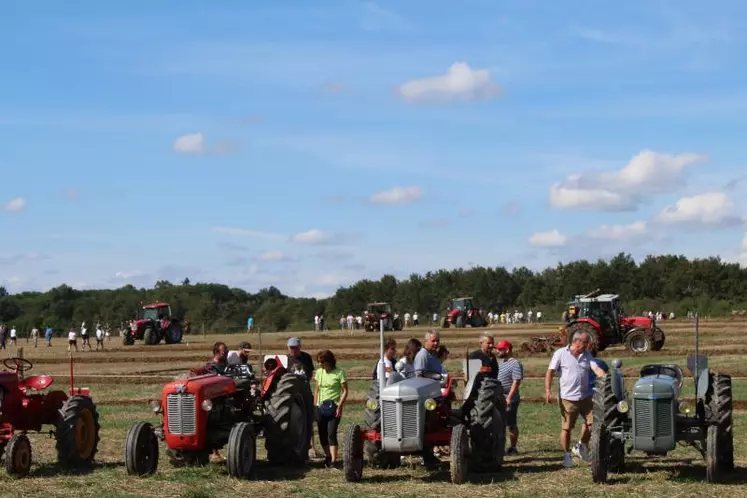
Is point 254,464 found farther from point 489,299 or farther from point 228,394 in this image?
point 489,299

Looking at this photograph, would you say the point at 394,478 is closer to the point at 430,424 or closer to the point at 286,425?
the point at 430,424

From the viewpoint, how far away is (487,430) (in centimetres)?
1262

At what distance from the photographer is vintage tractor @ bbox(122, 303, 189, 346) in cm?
5303

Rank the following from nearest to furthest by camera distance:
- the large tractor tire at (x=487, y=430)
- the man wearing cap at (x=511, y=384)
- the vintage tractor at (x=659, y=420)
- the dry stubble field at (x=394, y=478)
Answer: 1. the dry stubble field at (x=394, y=478)
2. the vintage tractor at (x=659, y=420)
3. the large tractor tire at (x=487, y=430)
4. the man wearing cap at (x=511, y=384)

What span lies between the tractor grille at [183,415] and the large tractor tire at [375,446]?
6.29ft

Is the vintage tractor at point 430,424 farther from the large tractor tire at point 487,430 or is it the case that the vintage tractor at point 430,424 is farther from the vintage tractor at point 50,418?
the vintage tractor at point 50,418

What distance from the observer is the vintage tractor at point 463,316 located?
62.1 metres

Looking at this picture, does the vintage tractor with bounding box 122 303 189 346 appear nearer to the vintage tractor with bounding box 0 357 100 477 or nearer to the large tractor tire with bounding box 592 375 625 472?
the vintage tractor with bounding box 0 357 100 477

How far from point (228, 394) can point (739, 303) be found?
73.2 meters

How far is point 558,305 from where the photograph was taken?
9175 centimetres

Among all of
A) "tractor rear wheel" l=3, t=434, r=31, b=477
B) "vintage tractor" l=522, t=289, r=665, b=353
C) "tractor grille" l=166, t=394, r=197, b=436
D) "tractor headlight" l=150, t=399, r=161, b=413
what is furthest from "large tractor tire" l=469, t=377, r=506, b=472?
"vintage tractor" l=522, t=289, r=665, b=353

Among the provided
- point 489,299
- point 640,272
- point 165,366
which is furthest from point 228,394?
point 489,299

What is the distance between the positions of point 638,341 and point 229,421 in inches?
1029

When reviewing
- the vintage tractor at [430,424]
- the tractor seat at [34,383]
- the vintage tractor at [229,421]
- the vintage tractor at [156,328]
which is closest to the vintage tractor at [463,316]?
the vintage tractor at [156,328]
